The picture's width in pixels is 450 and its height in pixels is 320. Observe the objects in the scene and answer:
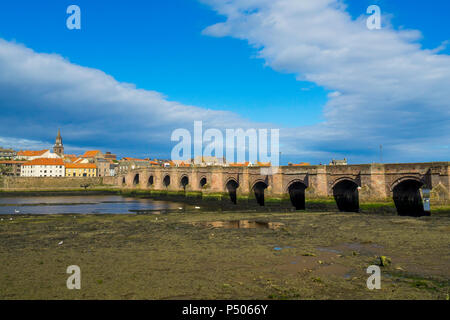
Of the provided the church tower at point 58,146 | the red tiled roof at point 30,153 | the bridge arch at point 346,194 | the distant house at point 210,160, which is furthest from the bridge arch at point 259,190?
the church tower at point 58,146

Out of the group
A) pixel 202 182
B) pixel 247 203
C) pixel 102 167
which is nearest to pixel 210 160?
pixel 102 167

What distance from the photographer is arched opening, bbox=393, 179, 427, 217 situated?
105 ft

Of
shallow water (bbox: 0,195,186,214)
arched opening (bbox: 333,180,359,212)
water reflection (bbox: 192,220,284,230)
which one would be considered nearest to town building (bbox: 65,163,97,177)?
shallow water (bbox: 0,195,186,214)

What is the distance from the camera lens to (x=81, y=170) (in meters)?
111

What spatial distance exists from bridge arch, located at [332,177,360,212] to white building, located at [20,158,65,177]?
100519 mm

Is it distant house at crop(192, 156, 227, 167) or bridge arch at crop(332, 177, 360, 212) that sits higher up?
distant house at crop(192, 156, 227, 167)

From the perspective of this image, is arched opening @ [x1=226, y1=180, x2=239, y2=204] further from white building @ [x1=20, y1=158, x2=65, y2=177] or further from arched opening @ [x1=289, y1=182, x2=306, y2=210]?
white building @ [x1=20, y1=158, x2=65, y2=177]

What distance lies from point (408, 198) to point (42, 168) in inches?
4402

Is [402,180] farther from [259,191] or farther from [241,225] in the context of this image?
[259,191]

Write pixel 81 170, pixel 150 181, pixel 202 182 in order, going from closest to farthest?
pixel 202 182
pixel 150 181
pixel 81 170
